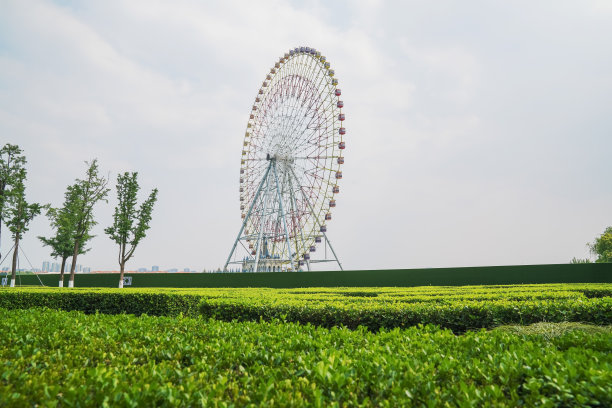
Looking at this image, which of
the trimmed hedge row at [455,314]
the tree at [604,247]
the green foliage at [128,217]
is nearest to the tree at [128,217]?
the green foliage at [128,217]

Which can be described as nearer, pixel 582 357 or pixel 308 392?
pixel 308 392

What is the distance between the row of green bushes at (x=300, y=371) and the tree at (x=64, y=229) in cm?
2746

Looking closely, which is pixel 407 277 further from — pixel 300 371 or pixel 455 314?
pixel 300 371

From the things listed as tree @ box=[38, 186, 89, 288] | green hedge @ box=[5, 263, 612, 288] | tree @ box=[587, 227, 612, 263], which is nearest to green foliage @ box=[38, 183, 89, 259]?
tree @ box=[38, 186, 89, 288]

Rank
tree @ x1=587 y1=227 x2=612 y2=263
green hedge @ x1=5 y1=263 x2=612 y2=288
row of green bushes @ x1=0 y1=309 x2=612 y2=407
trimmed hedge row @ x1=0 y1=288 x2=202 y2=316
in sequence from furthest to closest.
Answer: tree @ x1=587 y1=227 x2=612 y2=263
green hedge @ x1=5 y1=263 x2=612 y2=288
trimmed hedge row @ x1=0 y1=288 x2=202 y2=316
row of green bushes @ x1=0 y1=309 x2=612 y2=407

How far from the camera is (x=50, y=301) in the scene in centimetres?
1322

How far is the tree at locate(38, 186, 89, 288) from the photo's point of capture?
27.7 metres

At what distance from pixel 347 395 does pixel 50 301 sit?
565 inches

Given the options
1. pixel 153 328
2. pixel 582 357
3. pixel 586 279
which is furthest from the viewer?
pixel 586 279

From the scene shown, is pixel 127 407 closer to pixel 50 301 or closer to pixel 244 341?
pixel 244 341

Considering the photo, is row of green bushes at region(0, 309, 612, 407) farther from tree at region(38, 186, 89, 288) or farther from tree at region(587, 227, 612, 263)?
tree at region(587, 227, 612, 263)

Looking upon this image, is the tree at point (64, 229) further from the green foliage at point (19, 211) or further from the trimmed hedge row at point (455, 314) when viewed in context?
the trimmed hedge row at point (455, 314)

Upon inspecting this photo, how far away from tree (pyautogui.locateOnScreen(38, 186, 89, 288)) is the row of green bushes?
90.1 ft

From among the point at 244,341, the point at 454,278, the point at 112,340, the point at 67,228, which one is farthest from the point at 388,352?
the point at 67,228
